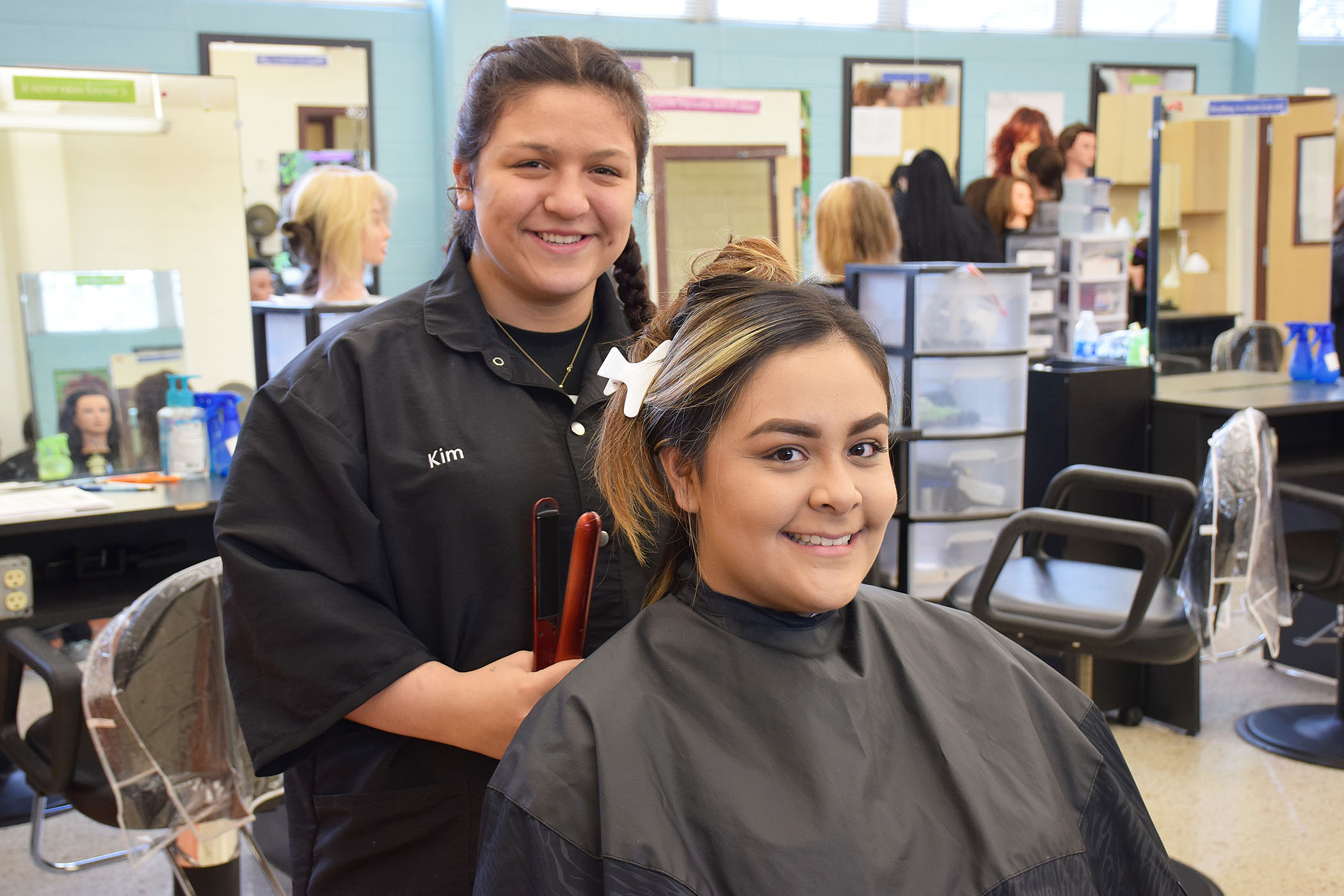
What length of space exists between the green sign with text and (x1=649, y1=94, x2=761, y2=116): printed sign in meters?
1.76

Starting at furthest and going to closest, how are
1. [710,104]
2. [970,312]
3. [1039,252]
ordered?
[1039,252], [710,104], [970,312]

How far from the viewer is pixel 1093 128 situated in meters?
7.03

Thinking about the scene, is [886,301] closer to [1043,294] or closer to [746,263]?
[1043,294]

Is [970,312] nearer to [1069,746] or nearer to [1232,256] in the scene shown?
[1232,256]

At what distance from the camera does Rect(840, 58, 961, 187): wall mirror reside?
261 inches

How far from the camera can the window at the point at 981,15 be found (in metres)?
6.77

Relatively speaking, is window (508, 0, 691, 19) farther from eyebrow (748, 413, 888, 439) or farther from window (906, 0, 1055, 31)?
eyebrow (748, 413, 888, 439)

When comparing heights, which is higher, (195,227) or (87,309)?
(195,227)

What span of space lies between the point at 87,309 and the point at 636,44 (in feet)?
12.7

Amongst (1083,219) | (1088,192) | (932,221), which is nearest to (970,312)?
(932,221)

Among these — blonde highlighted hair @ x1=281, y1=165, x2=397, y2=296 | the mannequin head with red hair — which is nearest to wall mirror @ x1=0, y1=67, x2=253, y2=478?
A: blonde highlighted hair @ x1=281, y1=165, x2=397, y2=296

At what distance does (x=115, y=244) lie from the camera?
3203 millimetres

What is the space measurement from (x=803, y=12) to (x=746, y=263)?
5791 mm

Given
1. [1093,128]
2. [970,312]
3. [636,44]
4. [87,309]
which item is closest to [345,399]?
[87,309]
